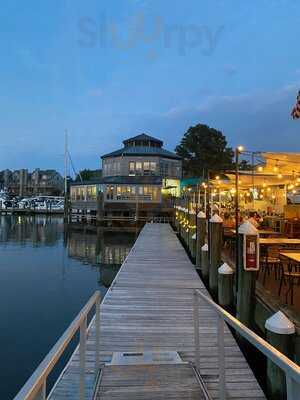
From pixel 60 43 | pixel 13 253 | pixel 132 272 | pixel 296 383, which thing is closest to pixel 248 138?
pixel 60 43

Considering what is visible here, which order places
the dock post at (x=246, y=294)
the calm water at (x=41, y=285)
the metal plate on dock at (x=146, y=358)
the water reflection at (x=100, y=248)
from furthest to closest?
the water reflection at (x=100, y=248), the calm water at (x=41, y=285), the dock post at (x=246, y=294), the metal plate on dock at (x=146, y=358)

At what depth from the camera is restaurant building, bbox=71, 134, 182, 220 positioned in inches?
1688

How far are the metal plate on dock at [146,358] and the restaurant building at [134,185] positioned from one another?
114ft

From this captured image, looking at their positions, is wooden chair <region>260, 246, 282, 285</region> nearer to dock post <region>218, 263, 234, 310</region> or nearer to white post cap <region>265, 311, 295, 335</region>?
dock post <region>218, 263, 234, 310</region>

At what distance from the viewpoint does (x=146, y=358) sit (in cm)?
504

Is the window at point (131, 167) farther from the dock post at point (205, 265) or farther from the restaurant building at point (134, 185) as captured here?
the dock post at point (205, 265)

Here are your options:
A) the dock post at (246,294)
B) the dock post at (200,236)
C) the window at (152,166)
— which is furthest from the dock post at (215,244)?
the window at (152,166)

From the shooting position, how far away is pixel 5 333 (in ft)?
34.6

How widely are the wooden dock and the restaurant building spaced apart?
31.5 meters

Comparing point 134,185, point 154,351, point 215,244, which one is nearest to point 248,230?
point 154,351

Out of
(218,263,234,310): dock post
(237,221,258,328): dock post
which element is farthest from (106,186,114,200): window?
(237,221,258,328): dock post

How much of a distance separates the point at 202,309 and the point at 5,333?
601cm

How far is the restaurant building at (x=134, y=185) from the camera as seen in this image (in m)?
42.9

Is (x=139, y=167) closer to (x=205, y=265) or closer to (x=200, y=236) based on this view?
(x=200, y=236)
